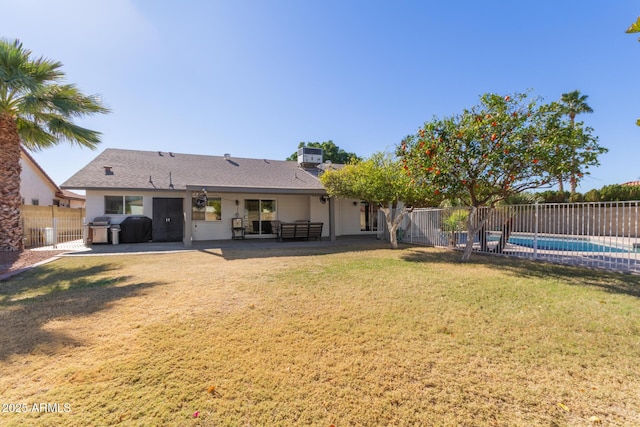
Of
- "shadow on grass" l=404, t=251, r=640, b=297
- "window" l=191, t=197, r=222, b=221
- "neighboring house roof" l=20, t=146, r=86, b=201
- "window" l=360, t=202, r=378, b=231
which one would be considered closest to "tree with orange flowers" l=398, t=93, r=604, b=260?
"shadow on grass" l=404, t=251, r=640, b=297

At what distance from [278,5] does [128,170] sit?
10775 mm

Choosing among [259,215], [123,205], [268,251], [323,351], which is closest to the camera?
[323,351]

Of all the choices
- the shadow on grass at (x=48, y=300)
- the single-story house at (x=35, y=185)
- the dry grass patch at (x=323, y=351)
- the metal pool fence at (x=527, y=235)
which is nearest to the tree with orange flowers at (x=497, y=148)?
the metal pool fence at (x=527, y=235)

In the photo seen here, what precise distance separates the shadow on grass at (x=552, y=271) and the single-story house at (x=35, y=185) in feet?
74.0

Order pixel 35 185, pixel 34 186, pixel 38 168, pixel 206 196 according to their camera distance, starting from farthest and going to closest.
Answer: pixel 38 168 < pixel 35 185 < pixel 34 186 < pixel 206 196

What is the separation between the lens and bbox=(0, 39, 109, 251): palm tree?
8.56m

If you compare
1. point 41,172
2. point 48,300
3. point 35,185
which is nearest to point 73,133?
point 48,300

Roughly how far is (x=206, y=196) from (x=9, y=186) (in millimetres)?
6524

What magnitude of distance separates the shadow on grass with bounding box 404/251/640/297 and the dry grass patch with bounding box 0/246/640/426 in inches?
4.6

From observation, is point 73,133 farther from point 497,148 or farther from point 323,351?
point 497,148

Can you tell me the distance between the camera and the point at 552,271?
7.57 metres

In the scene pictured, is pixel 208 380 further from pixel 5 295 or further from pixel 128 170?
pixel 128 170

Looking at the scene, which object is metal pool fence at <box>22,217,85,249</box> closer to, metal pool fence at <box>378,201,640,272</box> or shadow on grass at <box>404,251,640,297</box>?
shadow on grass at <box>404,251,640,297</box>

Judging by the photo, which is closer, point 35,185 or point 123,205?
point 123,205
